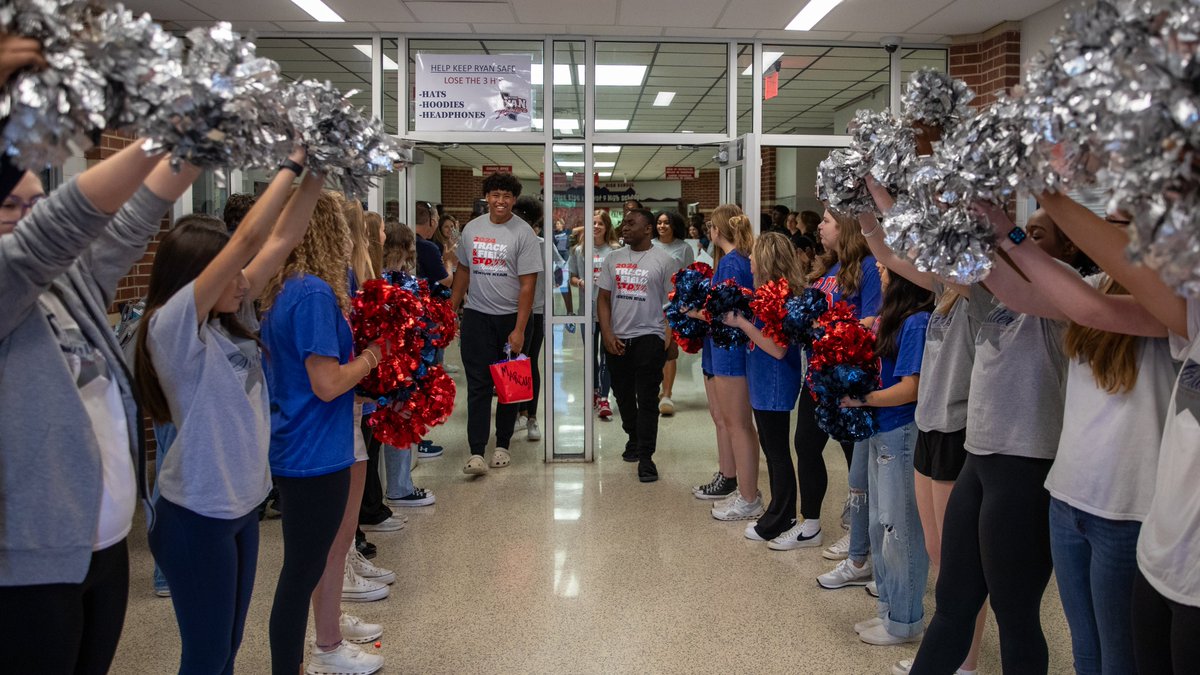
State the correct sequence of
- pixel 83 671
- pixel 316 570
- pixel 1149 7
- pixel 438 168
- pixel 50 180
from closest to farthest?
pixel 1149 7 < pixel 83 671 < pixel 316 570 < pixel 50 180 < pixel 438 168

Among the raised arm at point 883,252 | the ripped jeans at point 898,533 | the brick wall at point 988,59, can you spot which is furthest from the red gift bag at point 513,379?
the brick wall at point 988,59

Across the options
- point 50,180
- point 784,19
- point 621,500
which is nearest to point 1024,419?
point 621,500

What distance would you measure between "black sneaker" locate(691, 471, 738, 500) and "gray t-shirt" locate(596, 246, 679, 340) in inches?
41.4

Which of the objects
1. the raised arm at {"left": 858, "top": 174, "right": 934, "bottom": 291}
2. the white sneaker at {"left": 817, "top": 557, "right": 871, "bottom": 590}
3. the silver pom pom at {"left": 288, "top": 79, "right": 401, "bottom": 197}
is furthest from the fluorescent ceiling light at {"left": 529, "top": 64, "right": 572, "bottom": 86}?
the silver pom pom at {"left": 288, "top": 79, "right": 401, "bottom": 197}

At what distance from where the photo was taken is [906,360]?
120 inches

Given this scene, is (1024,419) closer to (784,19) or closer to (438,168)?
(784,19)

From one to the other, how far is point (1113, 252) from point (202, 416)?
1.87m

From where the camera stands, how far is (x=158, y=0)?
17.7 feet

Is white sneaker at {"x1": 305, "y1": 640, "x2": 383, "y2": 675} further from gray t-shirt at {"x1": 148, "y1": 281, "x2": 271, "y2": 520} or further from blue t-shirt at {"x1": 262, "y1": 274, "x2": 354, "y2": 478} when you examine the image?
gray t-shirt at {"x1": 148, "y1": 281, "x2": 271, "y2": 520}

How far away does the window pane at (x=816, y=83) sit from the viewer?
21.2 feet

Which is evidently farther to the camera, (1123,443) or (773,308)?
(773,308)

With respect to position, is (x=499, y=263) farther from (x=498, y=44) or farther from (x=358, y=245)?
(x=358, y=245)

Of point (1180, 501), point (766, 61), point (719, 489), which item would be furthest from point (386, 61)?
point (1180, 501)

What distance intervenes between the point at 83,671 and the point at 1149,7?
6.51ft
